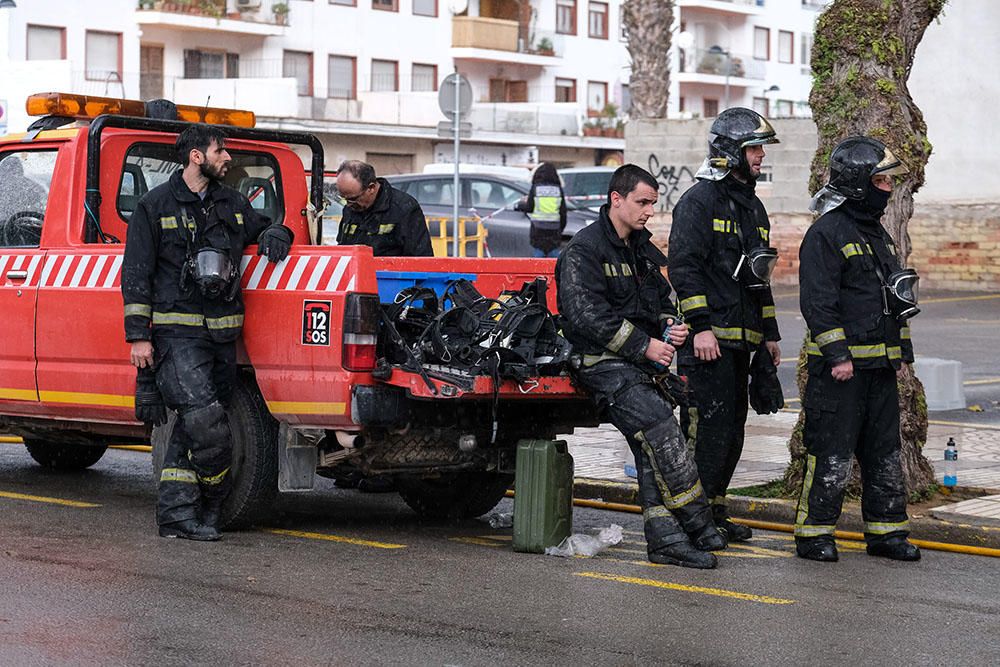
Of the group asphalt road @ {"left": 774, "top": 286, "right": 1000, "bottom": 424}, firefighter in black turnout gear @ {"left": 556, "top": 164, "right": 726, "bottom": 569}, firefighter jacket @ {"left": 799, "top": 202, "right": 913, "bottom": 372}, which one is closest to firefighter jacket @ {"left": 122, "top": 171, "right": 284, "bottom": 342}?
firefighter in black turnout gear @ {"left": 556, "top": 164, "right": 726, "bottom": 569}

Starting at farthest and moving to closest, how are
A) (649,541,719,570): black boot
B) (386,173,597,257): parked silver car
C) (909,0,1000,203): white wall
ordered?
(909,0,1000,203): white wall < (386,173,597,257): parked silver car < (649,541,719,570): black boot

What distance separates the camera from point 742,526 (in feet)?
28.6

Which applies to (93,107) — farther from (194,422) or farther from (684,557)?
(684,557)

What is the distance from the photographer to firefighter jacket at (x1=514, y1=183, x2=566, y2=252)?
20812 millimetres

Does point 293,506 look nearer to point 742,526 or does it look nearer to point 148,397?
point 148,397

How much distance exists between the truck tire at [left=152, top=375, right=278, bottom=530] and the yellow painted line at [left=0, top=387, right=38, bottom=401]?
1071 mm

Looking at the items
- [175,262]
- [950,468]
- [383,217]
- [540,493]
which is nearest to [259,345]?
[175,262]

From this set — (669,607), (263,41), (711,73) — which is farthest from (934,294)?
(711,73)

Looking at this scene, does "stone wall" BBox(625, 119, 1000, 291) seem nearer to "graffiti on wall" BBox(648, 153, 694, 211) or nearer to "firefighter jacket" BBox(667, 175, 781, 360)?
"graffiti on wall" BBox(648, 153, 694, 211)

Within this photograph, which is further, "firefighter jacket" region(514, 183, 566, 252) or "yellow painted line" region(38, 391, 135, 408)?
"firefighter jacket" region(514, 183, 566, 252)

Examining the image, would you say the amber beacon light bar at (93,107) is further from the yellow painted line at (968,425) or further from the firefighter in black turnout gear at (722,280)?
the yellow painted line at (968,425)

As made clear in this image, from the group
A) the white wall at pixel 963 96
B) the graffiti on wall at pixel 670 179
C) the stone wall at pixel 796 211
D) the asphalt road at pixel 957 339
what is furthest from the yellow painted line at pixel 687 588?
the graffiti on wall at pixel 670 179

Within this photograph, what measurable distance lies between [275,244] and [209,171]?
A: 54 cm

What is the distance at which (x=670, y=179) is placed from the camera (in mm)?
31297
